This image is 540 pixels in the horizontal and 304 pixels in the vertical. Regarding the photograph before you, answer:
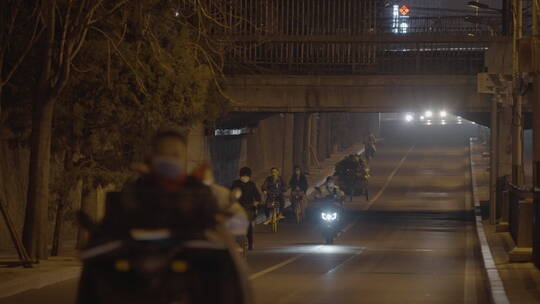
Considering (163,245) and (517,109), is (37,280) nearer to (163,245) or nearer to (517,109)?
(163,245)

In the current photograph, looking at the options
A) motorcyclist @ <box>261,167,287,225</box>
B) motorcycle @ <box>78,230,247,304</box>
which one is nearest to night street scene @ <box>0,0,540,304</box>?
motorcycle @ <box>78,230,247,304</box>

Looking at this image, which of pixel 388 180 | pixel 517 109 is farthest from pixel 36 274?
pixel 388 180

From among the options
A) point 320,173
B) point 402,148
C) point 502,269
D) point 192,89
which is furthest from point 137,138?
point 402,148

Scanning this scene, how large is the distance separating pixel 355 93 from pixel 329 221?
1088cm

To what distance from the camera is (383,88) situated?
39344 mm

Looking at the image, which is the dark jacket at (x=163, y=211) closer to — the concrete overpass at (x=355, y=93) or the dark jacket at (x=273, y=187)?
the dark jacket at (x=273, y=187)

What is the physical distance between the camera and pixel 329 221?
29.2 metres

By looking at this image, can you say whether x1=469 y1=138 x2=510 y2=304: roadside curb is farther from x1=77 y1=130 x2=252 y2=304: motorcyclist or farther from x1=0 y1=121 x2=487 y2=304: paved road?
x1=77 y1=130 x2=252 y2=304: motorcyclist

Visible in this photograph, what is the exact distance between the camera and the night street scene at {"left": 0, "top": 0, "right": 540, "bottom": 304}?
23.3 ft

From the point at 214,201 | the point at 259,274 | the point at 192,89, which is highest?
the point at 192,89

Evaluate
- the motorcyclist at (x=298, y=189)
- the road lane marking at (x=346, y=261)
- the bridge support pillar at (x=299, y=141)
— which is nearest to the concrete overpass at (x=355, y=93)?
the motorcyclist at (x=298, y=189)

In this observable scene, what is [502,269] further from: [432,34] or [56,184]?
[432,34]

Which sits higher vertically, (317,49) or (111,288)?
(317,49)

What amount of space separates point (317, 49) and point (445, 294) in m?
25.1
